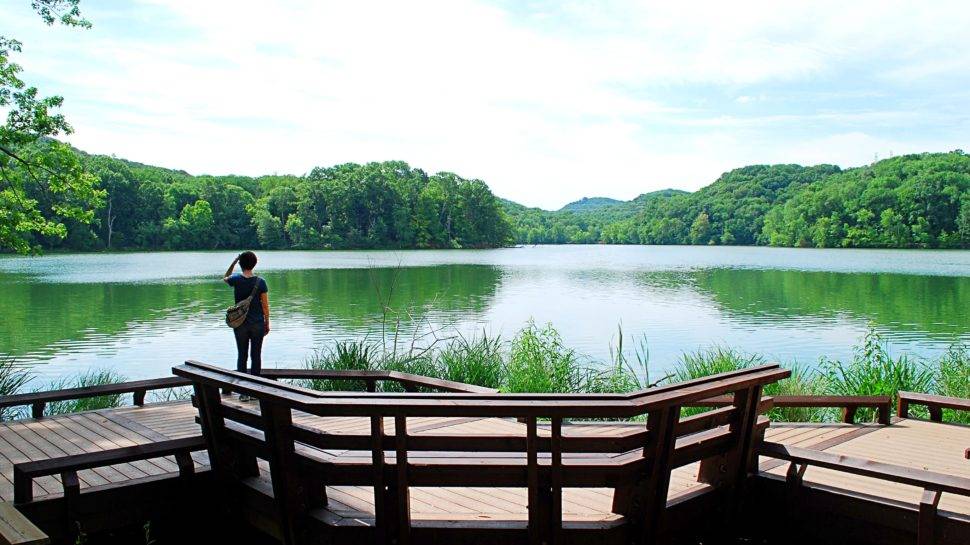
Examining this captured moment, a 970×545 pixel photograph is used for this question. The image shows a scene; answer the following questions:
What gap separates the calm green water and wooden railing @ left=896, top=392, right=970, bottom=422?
6945 mm

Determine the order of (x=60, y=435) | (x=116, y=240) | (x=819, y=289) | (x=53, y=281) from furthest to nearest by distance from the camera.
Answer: (x=116, y=240) → (x=53, y=281) → (x=819, y=289) → (x=60, y=435)

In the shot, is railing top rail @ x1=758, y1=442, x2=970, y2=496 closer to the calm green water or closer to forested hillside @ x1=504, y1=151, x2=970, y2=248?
the calm green water

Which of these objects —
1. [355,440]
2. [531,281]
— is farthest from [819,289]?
[355,440]

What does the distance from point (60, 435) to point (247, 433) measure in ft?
10.6

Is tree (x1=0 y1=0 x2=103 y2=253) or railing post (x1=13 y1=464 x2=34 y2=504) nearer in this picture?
railing post (x1=13 y1=464 x2=34 y2=504)

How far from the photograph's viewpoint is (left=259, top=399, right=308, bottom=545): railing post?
3518mm

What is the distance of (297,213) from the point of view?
104 meters

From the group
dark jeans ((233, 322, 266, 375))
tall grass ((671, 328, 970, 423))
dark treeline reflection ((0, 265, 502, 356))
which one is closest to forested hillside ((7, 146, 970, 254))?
dark treeline reflection ((0, 265, 502, 356))

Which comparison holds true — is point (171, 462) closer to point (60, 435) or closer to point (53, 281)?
point (60, 435)

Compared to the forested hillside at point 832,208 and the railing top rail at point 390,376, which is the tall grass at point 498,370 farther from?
the forested hillside at point 832,208

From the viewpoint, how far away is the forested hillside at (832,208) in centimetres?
9019

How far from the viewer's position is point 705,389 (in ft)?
11.5

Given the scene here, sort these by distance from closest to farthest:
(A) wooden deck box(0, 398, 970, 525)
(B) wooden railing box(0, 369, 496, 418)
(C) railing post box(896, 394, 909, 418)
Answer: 1. (A) wooden deck box(0, 398, 970, 525)
2. (B) wooden railing box(0, 369, 496, 418)
3. (C) railing post box(896, 394, 909, 418)

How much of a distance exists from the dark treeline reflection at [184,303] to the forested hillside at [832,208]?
74.2 meters
